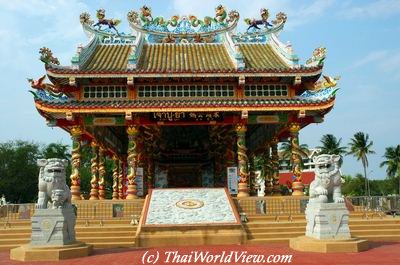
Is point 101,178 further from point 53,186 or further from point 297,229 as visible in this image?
point 297,229

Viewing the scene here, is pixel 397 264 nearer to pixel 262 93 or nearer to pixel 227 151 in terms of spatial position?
pixel 262 93

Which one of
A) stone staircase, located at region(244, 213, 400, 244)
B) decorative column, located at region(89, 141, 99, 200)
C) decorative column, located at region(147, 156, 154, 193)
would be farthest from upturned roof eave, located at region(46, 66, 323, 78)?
decorative column, located at region(147, 156, 154, 193)

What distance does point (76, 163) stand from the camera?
18.4m

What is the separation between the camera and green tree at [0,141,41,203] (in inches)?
1722

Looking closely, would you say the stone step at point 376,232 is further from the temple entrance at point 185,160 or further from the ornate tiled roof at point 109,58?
the ornate tiled roof at point 109,58

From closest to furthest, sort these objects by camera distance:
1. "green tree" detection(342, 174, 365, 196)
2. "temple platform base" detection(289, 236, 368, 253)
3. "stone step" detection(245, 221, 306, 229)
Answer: "temple platform base" detection(289, 236, 368, 253) < "stone step" detection(245, 221, 306, 229) < "green tree" detection(342, 174, 365, 196)

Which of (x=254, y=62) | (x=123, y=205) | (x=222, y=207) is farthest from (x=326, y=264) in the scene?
(x=254, y=62)

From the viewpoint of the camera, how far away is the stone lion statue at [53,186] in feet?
37.3

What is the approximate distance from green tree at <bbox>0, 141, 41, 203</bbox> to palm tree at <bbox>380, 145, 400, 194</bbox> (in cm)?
4540

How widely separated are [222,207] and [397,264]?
24.3ft

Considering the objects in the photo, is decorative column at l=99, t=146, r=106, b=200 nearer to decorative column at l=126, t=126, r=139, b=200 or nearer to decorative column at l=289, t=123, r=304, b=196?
decorative column at l=126, t=126, r=139, b=200

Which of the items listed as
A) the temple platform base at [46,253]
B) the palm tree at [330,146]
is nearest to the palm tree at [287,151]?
the palm tree at [330,146]

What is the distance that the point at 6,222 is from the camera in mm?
15602

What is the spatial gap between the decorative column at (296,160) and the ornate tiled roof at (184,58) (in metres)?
4.26
